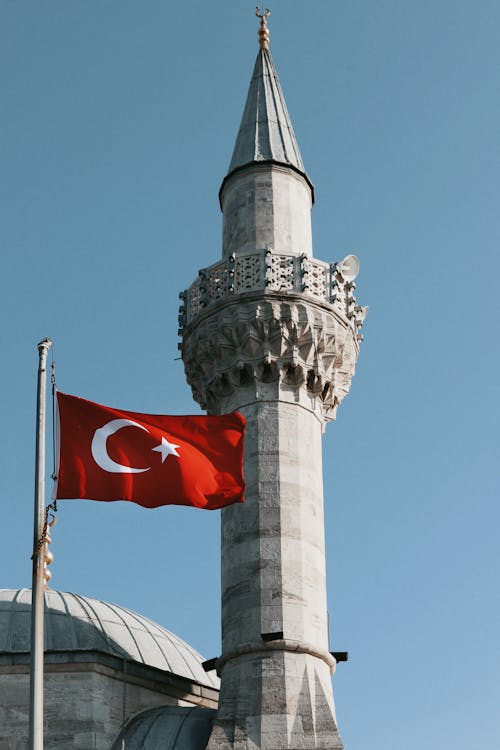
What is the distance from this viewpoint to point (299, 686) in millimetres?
18953

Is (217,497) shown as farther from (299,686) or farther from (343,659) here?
(343,659)

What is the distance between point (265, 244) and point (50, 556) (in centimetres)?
971

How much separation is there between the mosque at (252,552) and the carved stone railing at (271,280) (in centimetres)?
2

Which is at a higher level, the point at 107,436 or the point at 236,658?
the point at 107,436

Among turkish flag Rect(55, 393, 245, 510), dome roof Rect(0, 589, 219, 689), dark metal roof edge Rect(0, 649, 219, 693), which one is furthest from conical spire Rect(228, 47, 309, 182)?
dark metal roof edge Rect(0, 649, 219, 693)

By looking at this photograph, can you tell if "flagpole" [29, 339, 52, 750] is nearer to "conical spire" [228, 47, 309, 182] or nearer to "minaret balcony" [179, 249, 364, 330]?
"minaret balcony" [179, 249, 364, 330]

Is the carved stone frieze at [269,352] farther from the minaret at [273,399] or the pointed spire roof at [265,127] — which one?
the pointed spire roof at [265,127]

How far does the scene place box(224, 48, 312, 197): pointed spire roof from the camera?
2336 centimetres

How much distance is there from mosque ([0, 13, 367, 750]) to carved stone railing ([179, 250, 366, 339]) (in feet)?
0.08

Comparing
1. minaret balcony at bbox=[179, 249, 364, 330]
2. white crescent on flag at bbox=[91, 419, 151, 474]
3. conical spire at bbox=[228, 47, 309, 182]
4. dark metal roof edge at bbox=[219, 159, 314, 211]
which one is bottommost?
white crescent on flag at bbox=[91, 419, 151, 474]

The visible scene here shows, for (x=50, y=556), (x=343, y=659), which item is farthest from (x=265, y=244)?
(x=50, y=556)

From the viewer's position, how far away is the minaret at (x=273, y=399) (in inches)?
747

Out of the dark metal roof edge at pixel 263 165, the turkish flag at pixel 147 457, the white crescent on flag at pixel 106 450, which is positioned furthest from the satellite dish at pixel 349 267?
the white crescent on flag at pixel 106 450

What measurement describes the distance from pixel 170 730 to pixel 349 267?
7873 millimetres
